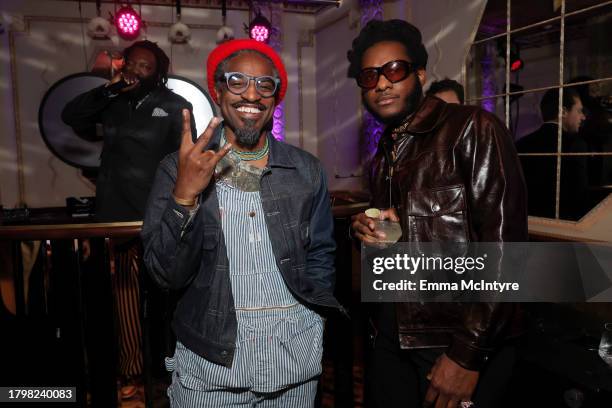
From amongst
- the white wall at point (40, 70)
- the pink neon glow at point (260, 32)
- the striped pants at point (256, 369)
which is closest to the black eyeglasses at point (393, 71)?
the striped pants at point (256, 369)

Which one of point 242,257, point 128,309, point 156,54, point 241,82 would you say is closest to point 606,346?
point 242,257

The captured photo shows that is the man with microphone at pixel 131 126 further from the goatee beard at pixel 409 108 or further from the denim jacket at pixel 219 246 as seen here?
the goatee beard at pixel 409 108

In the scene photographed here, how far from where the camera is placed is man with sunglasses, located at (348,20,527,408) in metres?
1.45

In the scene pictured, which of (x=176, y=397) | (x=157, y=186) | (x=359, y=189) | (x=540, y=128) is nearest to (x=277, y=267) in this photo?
(x=157, y=186)

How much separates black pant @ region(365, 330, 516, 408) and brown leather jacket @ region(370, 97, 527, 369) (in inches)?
4.5

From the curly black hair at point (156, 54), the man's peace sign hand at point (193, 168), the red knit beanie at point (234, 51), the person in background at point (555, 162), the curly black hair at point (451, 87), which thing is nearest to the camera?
the man's peace sign hand at point (193, 168)

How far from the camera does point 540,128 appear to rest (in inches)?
117

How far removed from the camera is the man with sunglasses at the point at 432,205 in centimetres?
145

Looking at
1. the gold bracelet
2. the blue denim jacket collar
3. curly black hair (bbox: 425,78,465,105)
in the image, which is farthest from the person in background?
the gold bracelet

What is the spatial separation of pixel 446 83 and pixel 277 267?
2.49 metres

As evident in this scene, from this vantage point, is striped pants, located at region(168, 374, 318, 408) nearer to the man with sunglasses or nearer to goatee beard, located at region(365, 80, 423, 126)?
the man with sunglasses

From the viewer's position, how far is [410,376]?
1.72m

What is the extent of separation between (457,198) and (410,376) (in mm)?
727

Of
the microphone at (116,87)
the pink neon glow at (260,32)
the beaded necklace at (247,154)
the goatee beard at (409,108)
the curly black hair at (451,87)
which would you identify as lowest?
the beaded necklace at (247,154)
